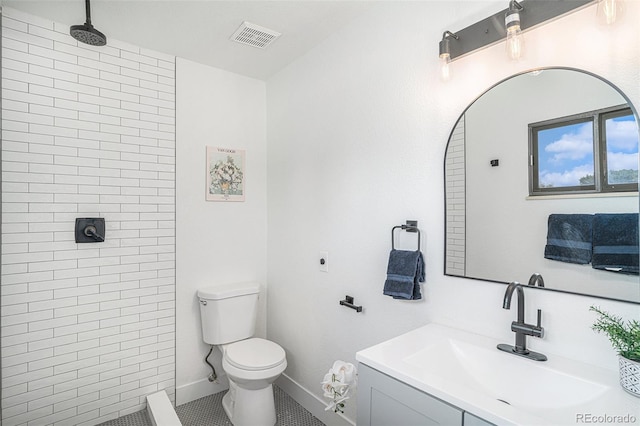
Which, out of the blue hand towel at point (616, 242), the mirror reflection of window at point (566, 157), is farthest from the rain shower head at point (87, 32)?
the blue hand towel at point (616, 242)

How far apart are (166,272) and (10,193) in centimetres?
104

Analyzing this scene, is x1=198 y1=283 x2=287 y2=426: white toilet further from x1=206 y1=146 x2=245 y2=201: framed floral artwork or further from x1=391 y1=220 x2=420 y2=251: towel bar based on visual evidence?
x1=391 y1=220 x2=420 y2=251: towel bar

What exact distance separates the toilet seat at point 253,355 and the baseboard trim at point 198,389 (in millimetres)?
490

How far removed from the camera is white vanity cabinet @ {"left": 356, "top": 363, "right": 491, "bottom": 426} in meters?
0.96

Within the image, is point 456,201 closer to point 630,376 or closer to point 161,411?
point 630,376

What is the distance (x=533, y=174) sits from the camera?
1290 millimetres

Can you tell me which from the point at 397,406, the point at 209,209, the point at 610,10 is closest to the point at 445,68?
the point at 610,10

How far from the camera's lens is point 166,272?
97.7 inches

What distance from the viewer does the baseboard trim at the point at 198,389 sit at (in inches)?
98.7

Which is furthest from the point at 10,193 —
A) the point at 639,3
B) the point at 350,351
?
the point at 639,3

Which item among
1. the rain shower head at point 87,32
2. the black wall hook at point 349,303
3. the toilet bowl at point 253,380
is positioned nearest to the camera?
the rain shower head at point 87,32

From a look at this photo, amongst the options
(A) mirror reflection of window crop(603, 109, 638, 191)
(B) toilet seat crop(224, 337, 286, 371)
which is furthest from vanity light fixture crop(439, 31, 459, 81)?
(B) toilet seat crop(224, 337, 286, 371)

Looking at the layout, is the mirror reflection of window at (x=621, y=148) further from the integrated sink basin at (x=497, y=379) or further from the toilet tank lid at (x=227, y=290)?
the toilet tank lid at (x=227, y=290)

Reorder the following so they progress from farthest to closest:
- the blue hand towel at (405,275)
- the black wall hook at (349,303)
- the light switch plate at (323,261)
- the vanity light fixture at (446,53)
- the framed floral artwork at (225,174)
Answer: the framed floral artwork at (225,174) < the light switch plate at (323,261) < the black wall hook at (349,303) < the blue hand towel at (405,275) < the vanity light fixture at (446,53)
